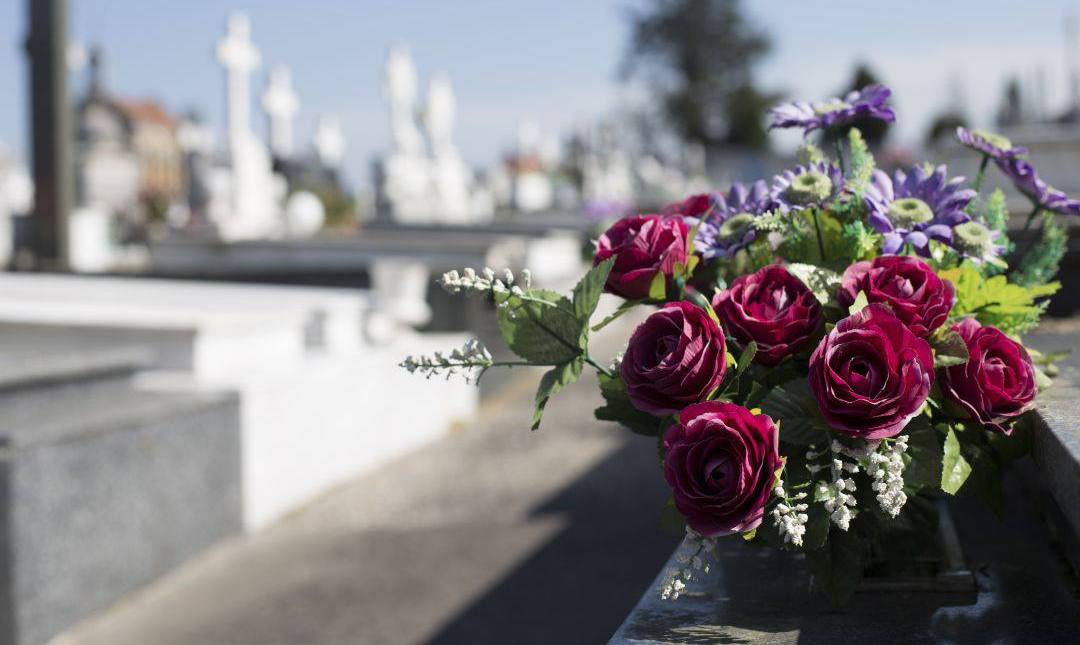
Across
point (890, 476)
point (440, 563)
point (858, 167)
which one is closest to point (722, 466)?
point (890, 476)

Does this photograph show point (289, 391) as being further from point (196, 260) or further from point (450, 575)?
point (196, 260)

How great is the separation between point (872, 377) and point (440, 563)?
3.92 m

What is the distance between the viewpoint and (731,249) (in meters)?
1.82

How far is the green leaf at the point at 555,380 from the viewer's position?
1.61m

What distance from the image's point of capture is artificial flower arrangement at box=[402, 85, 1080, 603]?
146cm

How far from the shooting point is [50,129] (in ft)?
34.2

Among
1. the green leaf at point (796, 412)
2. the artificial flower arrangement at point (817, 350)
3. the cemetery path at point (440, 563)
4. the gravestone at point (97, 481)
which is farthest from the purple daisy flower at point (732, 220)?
the gravestone at point (97, 481)

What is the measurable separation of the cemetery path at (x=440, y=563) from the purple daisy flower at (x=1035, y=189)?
2.41 metres

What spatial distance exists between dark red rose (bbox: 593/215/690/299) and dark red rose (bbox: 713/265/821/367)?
12cm

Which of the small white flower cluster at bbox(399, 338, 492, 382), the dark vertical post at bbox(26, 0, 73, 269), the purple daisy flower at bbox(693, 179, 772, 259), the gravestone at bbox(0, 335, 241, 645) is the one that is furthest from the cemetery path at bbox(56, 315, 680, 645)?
the dark vertical post at bbox(26, 0, 73, 269)

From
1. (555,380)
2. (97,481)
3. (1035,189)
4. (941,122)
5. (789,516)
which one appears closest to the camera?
(789,516)

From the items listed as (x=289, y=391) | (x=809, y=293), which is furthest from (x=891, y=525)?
(x=289, y=391)

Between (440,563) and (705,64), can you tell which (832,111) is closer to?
(440,563)

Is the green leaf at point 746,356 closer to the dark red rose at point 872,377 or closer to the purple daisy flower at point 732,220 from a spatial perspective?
the dark red rose at point 872,377
